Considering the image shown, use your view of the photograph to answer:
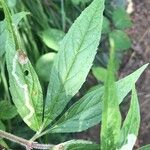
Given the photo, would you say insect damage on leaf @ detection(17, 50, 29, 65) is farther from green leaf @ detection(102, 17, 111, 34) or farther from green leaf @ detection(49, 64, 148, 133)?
green leaf @ detection(102, 17, 111, 34)

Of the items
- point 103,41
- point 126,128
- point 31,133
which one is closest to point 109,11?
point 103,41

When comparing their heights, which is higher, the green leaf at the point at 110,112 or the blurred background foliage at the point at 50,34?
the green leaf at the point at 110,112

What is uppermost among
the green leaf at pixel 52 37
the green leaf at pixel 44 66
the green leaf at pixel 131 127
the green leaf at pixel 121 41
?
the green leaf at pixel 131 127

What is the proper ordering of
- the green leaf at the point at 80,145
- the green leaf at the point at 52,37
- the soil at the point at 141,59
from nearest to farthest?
1. the green leaf at the point at 80,145
2. the green leaf at the point at 52,37
3. the soil at the point at 141,59

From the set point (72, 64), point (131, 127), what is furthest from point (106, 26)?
point (131, 127)

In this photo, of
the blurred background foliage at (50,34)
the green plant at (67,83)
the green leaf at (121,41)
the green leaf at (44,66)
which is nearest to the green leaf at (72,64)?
the green plant at (67,83)

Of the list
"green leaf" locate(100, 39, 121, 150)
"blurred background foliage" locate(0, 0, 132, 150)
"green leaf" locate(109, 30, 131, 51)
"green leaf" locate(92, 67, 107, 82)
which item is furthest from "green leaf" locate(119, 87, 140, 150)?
"green leaf" locate(109, 30, 131, 51)

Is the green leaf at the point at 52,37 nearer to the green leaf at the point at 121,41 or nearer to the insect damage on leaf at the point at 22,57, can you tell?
the green leaf at the point at 121,41

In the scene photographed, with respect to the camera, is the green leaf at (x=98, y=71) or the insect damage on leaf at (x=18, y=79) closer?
the insect damage on leaf at (x=18, y=79)
